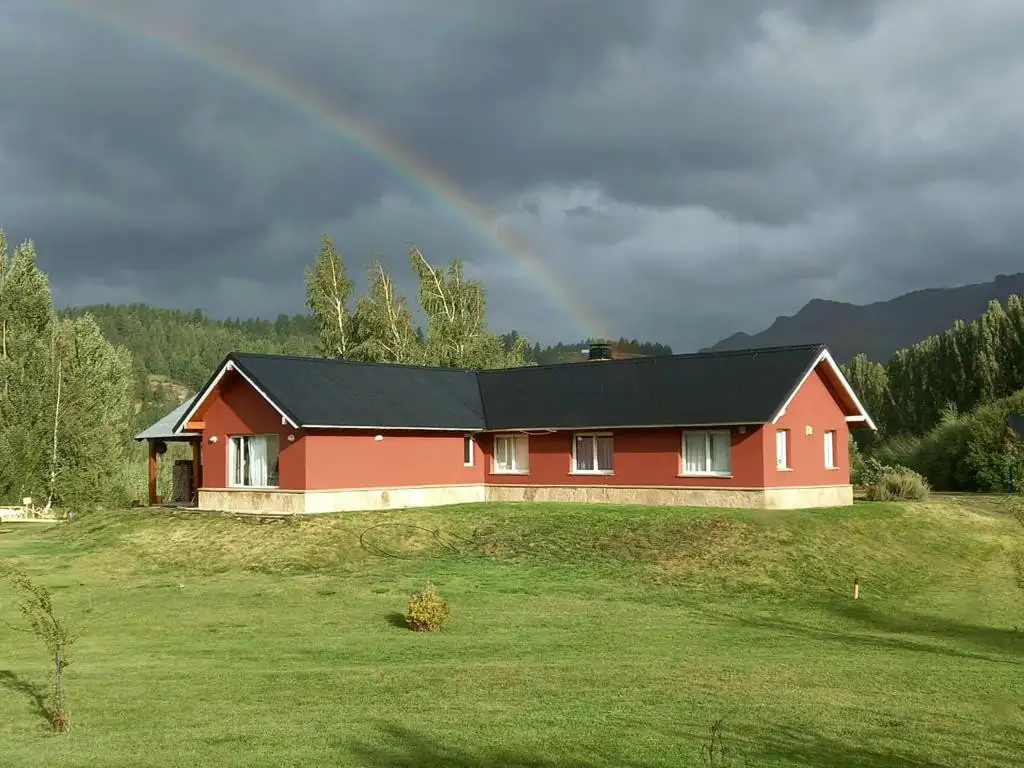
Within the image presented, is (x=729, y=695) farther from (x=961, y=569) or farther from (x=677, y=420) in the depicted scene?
(x=677, y=420)

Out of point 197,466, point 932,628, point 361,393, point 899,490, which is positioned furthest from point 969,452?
point 197,466

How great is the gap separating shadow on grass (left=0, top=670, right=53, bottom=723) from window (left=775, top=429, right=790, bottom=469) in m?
24.8

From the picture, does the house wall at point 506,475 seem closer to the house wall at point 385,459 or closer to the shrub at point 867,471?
the house wall at point 385,459

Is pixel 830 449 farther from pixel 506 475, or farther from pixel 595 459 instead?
pixel 506 475

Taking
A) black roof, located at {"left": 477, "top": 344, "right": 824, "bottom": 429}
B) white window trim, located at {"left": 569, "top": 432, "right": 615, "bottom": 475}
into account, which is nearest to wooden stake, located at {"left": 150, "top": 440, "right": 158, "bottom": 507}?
black roof, located at {"left": 477, "top": 344, "right": 824, "bottom": 429}

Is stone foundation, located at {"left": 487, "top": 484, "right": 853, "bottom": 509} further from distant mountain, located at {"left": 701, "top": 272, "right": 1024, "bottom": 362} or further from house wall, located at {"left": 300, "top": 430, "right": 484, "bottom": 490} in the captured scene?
distant mountain, located at {"left": 701, "top": 272, "right": 1024, "bottom": 362}

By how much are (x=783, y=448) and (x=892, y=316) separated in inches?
6223

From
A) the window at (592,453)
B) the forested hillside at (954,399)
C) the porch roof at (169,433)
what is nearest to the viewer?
the window at (592,453)

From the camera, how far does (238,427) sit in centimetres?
3497

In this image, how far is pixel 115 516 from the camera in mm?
35312

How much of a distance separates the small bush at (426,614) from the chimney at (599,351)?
27478mm

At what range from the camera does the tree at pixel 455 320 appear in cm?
6544

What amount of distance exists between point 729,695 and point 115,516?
2852 centimetres

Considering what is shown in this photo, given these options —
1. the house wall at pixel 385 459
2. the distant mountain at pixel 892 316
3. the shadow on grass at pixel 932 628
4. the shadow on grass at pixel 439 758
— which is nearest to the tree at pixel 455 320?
the house wall at pixel 385 459
